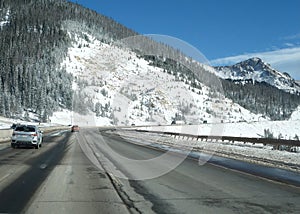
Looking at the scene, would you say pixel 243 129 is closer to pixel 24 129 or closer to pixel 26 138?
pixel 24 129

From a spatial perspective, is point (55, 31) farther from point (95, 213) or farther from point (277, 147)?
point (95, 213)

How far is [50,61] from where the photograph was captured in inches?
5965

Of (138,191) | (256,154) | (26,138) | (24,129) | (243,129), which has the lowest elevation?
(138,191)

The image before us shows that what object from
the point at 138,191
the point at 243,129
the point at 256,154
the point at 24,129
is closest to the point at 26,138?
the point at 24,129

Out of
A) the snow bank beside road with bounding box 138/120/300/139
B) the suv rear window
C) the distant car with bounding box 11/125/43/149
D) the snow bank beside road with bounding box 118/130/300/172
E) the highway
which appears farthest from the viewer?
the snow bank beside road with bounding box 138/120/300/139

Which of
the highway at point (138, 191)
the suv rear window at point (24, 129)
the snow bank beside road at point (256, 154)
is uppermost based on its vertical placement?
the suv rear window at point (24, 129)

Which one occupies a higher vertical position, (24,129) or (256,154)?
(24,129)

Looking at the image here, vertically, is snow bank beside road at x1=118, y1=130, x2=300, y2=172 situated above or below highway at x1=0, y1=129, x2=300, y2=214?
above

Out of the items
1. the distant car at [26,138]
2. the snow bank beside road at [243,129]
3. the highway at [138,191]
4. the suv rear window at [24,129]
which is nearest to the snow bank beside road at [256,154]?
the highway at [138,191]

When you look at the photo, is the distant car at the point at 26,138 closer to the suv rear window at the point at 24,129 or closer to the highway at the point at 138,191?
the suv rear window at the point at 24,129

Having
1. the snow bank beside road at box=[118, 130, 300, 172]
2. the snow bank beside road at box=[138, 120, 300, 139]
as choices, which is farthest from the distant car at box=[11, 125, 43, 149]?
the snow bank beside road at box=[138, 120, 300, 139]

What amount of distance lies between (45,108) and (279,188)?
4516 inches

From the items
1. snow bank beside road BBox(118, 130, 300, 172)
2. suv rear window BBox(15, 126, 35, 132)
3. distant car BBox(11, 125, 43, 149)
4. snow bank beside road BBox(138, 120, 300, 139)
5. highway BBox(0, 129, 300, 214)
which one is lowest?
highway BBox(0, 129, 300, 214)

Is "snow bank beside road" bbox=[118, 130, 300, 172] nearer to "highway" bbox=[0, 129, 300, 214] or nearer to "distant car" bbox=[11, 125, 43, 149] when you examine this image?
"highway" bbox=[0, 129, 300, 214]
